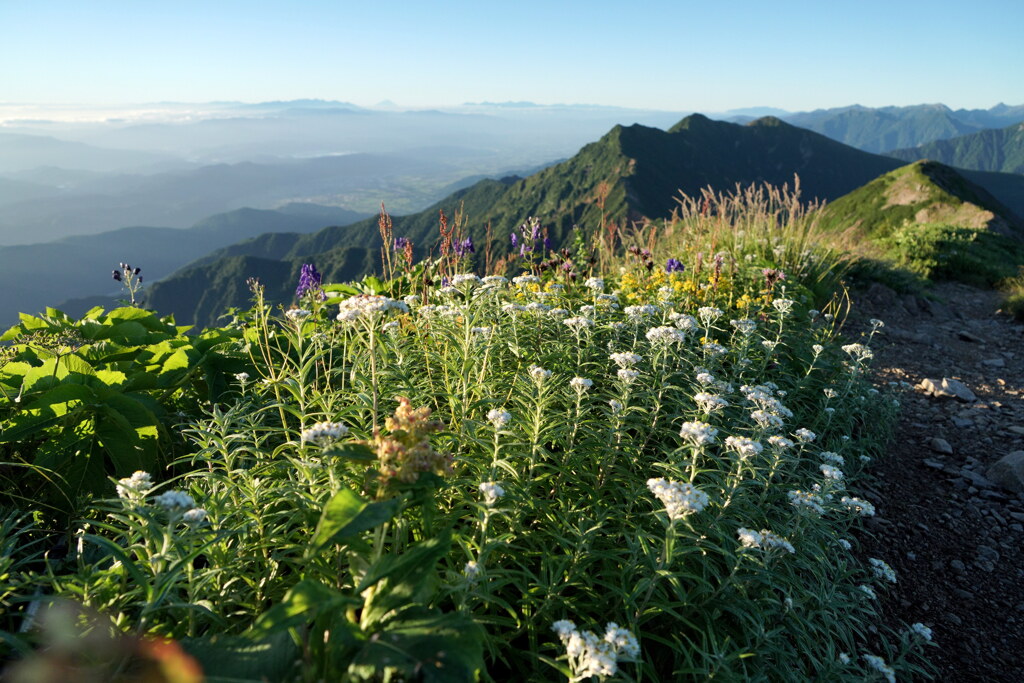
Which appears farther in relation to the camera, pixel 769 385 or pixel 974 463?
pixel 974 463

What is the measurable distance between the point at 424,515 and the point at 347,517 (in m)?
0.32

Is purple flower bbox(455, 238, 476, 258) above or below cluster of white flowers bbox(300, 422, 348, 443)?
above

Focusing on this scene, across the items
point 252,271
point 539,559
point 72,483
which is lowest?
point 252,271

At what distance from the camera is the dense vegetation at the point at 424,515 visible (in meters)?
1.58

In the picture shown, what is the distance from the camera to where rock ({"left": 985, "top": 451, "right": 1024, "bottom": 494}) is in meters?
4.72

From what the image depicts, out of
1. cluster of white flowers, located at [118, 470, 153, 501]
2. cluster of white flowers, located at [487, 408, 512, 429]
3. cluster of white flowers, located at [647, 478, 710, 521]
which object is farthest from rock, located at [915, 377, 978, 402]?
cluster of white flowers, located at [118, 470, 153, 501]

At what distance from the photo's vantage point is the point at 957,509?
4500mm

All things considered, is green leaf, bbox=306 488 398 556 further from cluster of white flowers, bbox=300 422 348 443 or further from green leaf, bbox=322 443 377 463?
cluster of white flowers, bbox=300 422 348 443

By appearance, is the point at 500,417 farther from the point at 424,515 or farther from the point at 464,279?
the point at 464,279

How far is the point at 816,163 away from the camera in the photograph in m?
164

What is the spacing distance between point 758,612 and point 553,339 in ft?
8.87

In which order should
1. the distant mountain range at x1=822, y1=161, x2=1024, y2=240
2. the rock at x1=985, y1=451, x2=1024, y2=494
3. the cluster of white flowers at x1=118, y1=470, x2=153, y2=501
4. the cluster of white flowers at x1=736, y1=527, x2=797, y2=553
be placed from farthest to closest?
the distant mountain range at x1=822, y1=161, x2=1024, y2=240
the rock at x1=985, y1=451, x2=1024, y2=494
the cluster of white flowers at x1=736, y1=527, x2=797, y2=553
the cluster of white flowers at x1=118, y1=470, x2=153, y2=501

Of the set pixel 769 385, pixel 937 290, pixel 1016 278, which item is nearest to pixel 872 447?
pixel 769 385

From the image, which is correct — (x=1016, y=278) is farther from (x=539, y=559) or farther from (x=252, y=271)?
(x=252, y=271)
